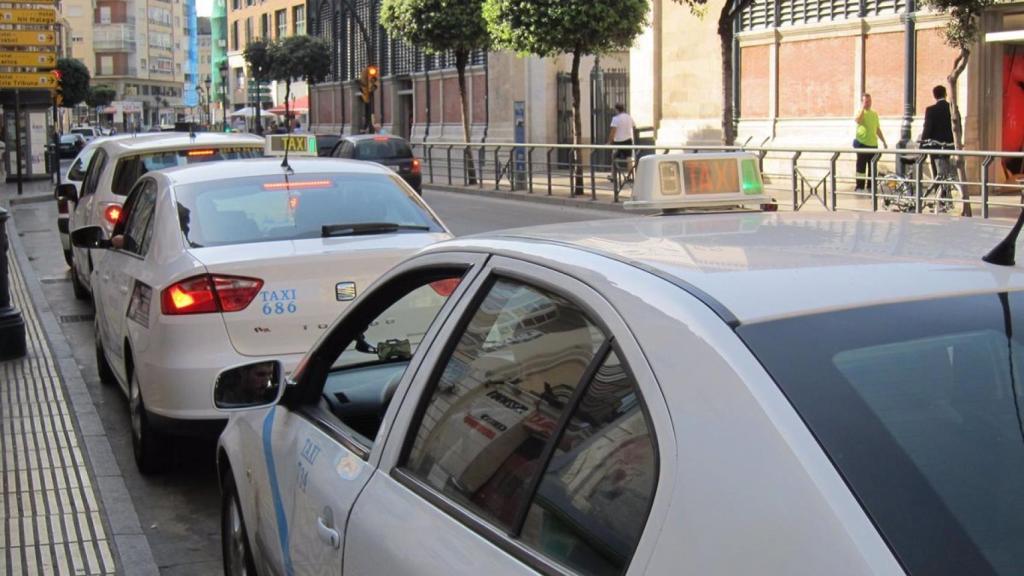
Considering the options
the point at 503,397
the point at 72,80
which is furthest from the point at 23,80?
the point at 72,80

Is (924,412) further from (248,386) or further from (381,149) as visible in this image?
(381,149)

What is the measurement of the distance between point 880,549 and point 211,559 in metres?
4.31

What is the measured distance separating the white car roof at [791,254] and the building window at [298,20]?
68.8 m

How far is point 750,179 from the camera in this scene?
4.61 meters

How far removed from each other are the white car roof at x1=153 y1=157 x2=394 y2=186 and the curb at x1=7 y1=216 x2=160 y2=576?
1.56 meters

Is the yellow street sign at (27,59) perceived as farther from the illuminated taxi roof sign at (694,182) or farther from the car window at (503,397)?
the car window at (503,397)

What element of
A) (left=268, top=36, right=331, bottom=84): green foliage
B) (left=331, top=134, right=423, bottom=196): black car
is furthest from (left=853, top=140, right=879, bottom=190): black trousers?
(left=268, top=36, right=331, bottom=84): green foliage

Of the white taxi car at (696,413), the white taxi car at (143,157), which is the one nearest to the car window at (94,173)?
the white taxi car at (143,157)

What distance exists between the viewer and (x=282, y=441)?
369 centimetres

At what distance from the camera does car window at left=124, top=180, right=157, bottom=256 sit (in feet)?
23.8

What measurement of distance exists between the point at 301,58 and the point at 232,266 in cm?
5606

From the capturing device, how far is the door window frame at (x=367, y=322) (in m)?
2.93

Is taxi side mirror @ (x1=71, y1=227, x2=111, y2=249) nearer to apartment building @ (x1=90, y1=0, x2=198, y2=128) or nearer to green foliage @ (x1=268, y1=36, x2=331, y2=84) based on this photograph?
green foliage @ (x1=268, y1=36, x2=331, y2=84)

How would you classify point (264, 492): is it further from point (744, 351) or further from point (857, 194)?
point (857, 194)
